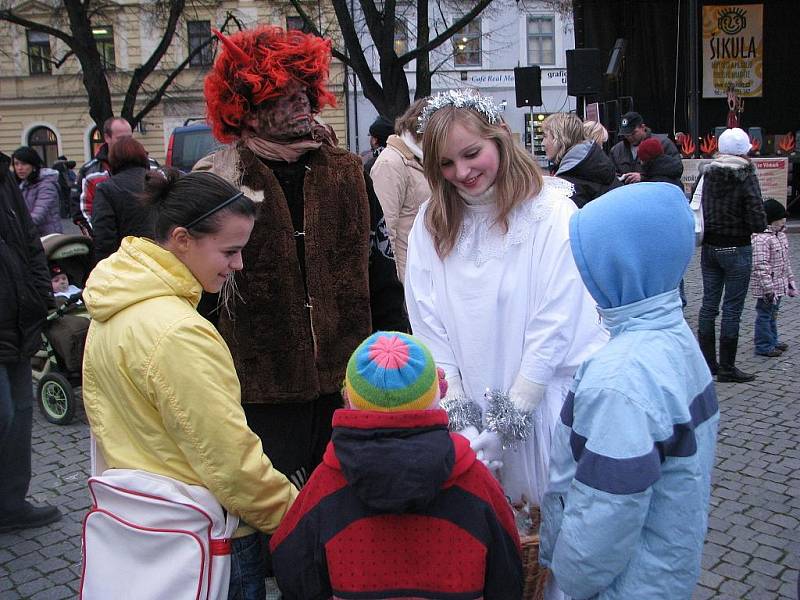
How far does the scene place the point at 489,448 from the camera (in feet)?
7.64

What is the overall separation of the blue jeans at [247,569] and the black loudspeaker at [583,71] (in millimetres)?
9523

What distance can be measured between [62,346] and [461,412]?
3922mm

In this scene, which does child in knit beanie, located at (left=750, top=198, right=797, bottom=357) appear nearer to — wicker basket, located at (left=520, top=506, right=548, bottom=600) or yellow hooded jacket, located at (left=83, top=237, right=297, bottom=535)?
wicker basket, located at (left=520, top=506, right=548, bottom=600)

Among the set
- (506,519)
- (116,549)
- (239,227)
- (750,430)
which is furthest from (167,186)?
(750,430)

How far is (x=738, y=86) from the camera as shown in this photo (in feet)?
63.2

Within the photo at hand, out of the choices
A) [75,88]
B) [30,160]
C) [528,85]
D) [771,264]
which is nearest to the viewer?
[771,264]

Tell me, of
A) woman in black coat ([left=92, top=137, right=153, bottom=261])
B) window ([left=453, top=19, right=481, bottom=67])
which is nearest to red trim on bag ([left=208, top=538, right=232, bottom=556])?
woman in black coat ([left=92, top=137, right=153, bottom=261])

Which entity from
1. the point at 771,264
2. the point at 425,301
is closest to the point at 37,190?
the point at 425,301

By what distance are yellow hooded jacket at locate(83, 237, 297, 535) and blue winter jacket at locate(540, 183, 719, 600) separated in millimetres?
764

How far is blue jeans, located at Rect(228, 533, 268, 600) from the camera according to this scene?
2.08m

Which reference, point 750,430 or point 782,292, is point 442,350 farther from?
point 782,292

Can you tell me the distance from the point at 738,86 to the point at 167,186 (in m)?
19.9

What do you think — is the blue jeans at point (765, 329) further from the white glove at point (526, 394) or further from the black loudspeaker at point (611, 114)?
the black loudspeaker at point (611, 114)

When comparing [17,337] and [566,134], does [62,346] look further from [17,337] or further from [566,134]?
[566,134]
